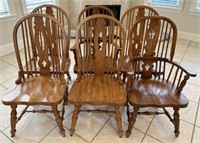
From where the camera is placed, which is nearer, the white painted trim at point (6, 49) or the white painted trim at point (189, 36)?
the white painted trim at point (6, 49)

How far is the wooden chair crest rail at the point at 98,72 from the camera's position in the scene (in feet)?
4.67

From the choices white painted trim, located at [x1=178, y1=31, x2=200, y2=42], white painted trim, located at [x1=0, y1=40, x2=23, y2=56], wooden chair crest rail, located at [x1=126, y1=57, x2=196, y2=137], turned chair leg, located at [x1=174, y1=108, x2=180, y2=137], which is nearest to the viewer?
wooden chair crest rail, located at [x1=126, y1=57, x2=196, y2=137]

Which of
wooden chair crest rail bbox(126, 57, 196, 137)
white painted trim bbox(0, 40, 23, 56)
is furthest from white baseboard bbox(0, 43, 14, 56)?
wooden chair crest rail bbox(126, 57, 196, 137)

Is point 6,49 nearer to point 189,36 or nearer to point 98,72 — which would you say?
point 98,72

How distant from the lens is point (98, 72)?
1.71m

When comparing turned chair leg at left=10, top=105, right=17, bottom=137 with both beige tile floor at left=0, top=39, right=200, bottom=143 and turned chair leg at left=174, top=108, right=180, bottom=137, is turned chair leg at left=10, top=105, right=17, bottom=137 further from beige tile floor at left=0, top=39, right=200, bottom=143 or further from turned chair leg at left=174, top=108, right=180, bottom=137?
turned chair leg at left=174, top=108, right=180, bottom=137

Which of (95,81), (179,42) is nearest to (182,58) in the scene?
(179,42)

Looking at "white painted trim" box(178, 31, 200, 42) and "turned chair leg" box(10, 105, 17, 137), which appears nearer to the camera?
"turned chair leg" box(10, 105, 17, 137)

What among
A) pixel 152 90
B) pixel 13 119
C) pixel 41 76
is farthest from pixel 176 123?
pixel 13 119

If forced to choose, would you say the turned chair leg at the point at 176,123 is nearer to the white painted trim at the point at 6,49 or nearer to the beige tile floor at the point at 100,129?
the beige tile floor at the point at 100,129

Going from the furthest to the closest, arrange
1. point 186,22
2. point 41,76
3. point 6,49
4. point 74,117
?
point 186,22, point 6,49, point 41,76, point 74,117

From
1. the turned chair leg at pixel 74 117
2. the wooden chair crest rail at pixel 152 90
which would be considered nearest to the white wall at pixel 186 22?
the wooden chair crest rail at pixel 152 90

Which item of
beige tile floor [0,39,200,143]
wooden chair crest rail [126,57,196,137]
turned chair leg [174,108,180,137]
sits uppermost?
wooden chair crest rail [126,57,196,137]

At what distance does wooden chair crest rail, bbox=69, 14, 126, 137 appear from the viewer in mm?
1424
